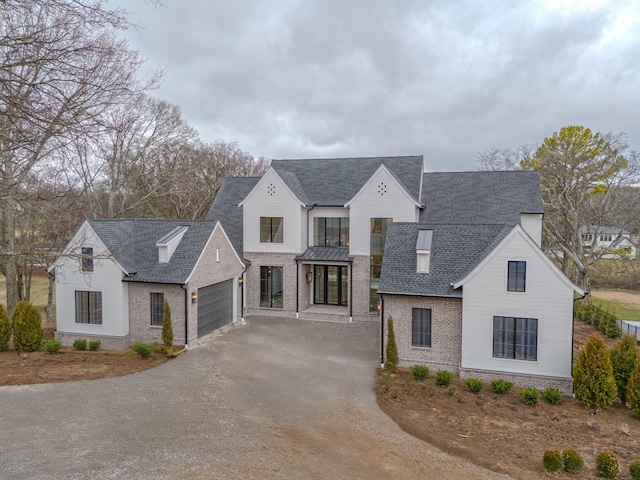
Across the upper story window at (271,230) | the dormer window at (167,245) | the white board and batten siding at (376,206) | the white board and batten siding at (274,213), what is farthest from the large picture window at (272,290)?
the dormer window at (167,245)

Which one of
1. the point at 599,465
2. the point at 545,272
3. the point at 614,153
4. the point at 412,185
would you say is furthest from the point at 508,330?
the point at 614,153

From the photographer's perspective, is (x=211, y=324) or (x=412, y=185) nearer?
(x=211, y=324)

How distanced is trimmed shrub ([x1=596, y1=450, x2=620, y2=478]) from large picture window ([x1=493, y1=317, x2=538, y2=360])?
202 inches

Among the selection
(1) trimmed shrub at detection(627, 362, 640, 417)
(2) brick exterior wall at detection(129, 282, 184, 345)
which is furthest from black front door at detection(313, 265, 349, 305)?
(1) trimmed shrub at detection(627, 362, 640, 417)

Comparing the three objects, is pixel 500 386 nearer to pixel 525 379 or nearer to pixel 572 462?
pixel 525 379

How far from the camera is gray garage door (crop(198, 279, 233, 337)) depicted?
19.0m

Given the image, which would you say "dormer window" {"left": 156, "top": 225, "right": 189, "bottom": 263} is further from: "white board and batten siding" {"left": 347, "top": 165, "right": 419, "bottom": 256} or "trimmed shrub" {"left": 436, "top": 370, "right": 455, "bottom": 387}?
"trimmed shrub" {"left": 436, "top": 370, "right": 455, "bottom": 387}

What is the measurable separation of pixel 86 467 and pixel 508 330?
12848mm

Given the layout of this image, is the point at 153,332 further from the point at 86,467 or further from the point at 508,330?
the point at 508,330

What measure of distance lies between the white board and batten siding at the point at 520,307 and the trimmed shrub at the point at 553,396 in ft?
3.13

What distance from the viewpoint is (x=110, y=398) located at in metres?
12.3

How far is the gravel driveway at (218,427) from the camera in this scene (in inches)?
345

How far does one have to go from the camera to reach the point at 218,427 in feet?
34.6

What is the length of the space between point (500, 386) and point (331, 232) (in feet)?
43.9
